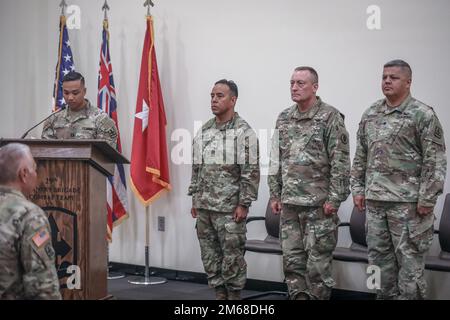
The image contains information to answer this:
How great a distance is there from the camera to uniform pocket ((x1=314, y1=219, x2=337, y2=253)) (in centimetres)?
411

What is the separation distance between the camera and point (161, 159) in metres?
Answer: 5.96

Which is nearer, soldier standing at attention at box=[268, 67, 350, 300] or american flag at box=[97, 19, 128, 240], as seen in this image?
soldier standing at attention at box=[268, 67, 350, 300]

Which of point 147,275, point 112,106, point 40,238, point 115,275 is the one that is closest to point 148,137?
point 112,106

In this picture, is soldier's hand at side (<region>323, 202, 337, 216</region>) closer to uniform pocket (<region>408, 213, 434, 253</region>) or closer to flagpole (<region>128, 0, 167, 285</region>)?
uniform pocket (<region>408, 213, 434, 253</region>)

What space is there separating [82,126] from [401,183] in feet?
7.86

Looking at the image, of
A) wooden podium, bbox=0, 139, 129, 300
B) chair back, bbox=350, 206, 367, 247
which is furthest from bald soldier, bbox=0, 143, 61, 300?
chair back, bbox=350, 206, 367, 247

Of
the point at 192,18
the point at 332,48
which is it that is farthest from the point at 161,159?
the point at 332,48

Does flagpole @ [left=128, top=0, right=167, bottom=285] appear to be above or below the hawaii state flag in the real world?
below

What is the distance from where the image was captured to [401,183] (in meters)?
3.85

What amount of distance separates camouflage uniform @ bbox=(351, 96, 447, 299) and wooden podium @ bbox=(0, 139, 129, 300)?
1.72 m

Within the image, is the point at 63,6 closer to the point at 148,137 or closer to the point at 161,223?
the point at 148,137

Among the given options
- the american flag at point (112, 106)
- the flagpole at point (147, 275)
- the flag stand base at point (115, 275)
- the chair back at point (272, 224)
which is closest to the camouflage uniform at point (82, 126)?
the american flag at point (112, 106)

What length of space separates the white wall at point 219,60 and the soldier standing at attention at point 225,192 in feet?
3.66

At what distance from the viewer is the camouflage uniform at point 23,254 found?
2408 millimetres
